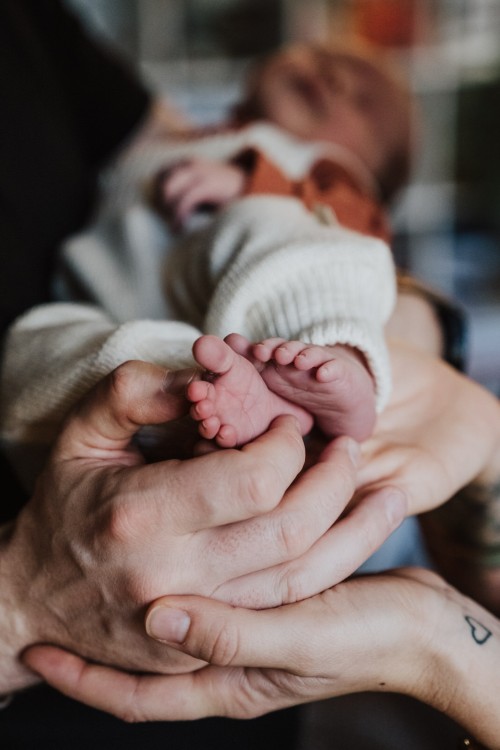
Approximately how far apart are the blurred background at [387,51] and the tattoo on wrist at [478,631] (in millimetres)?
2205

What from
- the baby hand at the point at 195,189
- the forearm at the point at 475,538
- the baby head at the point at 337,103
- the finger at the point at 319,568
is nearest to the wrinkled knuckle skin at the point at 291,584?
the finger at the point at 319,568

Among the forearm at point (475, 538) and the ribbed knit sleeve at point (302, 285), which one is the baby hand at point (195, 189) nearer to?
the ribbed knit sleeve at point (302, 285)

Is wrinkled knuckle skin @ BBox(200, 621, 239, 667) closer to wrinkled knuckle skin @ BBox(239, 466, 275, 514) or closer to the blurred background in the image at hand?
wrinkled knuckle skin @ BBox(239, 466, 275, 514)

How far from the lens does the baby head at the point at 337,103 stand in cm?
135

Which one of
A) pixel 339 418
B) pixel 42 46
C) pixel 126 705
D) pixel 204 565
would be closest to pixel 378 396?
pixel 339 418

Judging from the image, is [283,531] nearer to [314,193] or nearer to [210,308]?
[210,308]

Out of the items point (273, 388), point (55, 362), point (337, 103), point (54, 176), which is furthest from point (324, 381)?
point (337, 103)

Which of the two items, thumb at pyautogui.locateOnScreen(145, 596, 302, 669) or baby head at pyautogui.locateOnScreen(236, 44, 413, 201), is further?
baby head at pyautogui.locateOnScreen(236, 44, 413, 201)

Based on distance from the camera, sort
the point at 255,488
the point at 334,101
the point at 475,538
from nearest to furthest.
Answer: the point at 255,488
the point at 475,538
the point at 334,101

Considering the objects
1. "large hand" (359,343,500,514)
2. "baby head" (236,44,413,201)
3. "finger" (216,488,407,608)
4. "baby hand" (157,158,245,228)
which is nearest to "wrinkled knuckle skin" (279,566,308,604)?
"finger" (216,488,407,608)

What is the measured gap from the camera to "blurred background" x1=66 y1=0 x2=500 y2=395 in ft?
8.93

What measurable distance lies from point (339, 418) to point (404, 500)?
0.26 feet

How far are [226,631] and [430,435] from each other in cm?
26

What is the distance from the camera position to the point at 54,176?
0.90 m
